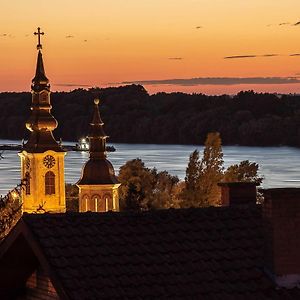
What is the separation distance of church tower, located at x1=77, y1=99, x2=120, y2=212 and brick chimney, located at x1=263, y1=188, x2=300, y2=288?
52.0 meters

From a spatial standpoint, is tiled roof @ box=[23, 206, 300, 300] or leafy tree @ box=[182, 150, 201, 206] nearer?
tiled roof @ box=[23, 206, 300, 300]

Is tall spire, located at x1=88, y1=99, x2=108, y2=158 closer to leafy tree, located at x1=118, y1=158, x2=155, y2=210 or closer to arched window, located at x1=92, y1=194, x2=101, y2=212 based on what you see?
arched window, located at x1=92, y1=194, x2=101, y2=212

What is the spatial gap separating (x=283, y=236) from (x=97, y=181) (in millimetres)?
53195

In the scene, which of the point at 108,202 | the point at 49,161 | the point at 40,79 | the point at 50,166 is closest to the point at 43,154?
the point at 49,161

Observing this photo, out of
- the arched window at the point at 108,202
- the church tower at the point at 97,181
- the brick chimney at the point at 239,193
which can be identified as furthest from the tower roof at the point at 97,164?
the brick chimney at the point at 239,193

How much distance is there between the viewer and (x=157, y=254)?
41.1ft

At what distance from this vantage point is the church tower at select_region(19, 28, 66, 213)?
229ft

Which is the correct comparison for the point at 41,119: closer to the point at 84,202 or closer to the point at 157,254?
the point at 84,202

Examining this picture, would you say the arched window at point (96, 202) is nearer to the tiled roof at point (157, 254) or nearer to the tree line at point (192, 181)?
the tree line at point (192, 181)

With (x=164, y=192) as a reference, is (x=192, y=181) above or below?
above

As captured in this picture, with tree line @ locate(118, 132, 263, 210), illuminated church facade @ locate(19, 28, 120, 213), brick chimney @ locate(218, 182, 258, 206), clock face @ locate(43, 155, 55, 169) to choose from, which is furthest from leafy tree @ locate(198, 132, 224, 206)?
brick chimney @ locate(218, 182, 258, 206)

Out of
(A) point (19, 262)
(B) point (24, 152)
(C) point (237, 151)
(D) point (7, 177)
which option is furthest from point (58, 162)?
(C) point (237, 151)

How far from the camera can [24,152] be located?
70750 mm

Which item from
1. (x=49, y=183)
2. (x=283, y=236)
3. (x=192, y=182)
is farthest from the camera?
(x=49, y=183)
